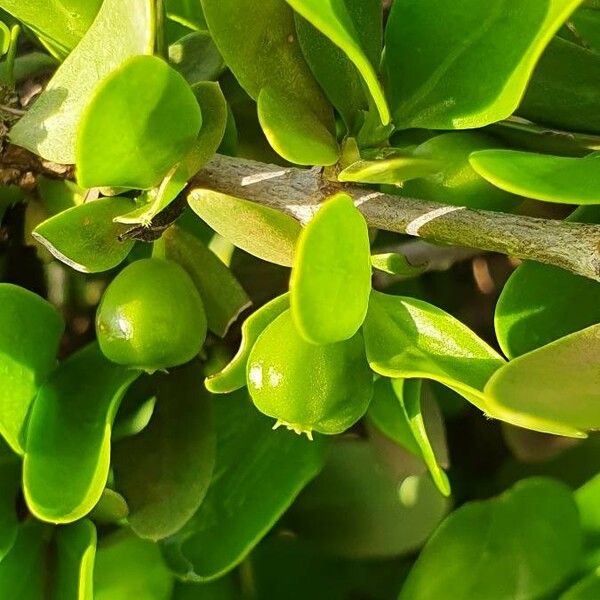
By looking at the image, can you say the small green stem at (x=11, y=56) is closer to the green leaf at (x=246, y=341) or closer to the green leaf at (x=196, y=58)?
the green leaf at (x=196, y=58)

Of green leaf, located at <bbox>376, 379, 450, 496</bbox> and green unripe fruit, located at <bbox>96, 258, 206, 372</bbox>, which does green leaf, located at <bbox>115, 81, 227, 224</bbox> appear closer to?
green unripe fruit, located at <bbox>96, 258, 206, 372</bbox>

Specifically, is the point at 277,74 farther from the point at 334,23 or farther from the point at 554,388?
the point at 554,388

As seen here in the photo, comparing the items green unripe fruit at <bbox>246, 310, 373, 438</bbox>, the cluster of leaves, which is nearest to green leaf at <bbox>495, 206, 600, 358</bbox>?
the cluster of leaves

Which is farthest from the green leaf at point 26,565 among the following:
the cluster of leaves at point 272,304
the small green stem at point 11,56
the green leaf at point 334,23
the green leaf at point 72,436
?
the green leaf at point 334,23

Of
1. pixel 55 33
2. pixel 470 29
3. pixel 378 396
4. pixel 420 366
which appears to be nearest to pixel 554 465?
pixel 378 396

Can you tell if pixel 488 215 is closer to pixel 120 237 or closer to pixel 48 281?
pixel 120 237

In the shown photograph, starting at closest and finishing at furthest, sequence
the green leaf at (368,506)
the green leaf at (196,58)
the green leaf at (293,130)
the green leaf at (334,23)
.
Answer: the green leaf at (334,23) → the green leaf at (293,130) → the green leaf at (196,58) → the green leaf at (368,506)

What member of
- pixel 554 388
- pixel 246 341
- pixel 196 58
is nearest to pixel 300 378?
pixel 246 341
